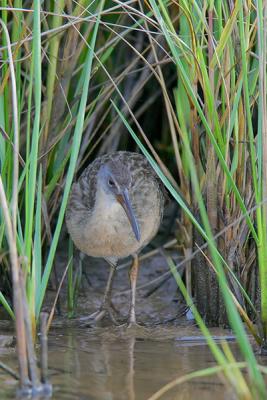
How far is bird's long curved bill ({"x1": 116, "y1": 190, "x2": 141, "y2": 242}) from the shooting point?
475cm

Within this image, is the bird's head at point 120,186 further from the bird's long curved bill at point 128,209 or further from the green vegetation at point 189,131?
the green vegetation at point 189,131

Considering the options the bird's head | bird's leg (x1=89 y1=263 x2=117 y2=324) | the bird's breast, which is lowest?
bird's leg (x1=89 y1=263 x2=117 y2=324)

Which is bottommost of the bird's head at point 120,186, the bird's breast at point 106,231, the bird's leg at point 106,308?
the bird's leg at point 106,308

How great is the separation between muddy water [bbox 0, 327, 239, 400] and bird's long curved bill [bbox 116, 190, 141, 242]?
0.52 m

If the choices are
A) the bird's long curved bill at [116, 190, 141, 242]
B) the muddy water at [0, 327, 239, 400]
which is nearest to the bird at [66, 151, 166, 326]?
the bird's long curved bill at [116, 190, 141, 242]

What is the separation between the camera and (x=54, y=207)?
5.04m

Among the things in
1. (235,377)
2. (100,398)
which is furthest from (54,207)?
(235,377)

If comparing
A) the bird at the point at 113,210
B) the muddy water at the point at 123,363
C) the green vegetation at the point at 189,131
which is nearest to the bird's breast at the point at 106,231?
the bird at the point at 113,210

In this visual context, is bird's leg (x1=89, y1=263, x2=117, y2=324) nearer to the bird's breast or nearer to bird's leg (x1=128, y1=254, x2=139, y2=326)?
bird's leg (x1=128, y1=254, x2=139, y2=326)

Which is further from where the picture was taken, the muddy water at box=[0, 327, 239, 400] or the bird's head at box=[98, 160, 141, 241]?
the bird's head at box=[98, 160, 141, 241]

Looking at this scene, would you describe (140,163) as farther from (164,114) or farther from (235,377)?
(235,377)

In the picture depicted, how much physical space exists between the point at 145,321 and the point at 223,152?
1304 millimetres

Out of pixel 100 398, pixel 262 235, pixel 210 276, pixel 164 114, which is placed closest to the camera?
pixel 100 398

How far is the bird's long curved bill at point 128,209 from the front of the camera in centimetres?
475
